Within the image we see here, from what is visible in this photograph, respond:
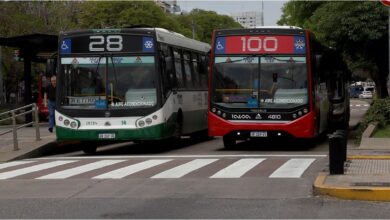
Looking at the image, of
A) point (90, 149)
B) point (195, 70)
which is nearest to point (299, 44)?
point (195, 70)

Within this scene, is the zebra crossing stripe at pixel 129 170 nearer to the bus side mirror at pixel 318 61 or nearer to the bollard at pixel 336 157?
the bollard at pixel 336 157

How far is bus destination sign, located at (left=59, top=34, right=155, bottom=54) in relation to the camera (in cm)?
1758

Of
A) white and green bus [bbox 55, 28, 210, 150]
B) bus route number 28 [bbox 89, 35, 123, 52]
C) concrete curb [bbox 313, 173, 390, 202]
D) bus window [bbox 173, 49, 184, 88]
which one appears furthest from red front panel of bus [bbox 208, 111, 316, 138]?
concrete curb [bbox 313, 173, 390, 202]

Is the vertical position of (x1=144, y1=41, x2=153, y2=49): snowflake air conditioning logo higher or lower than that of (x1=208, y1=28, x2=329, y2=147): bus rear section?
higher

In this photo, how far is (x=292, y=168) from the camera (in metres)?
13.6

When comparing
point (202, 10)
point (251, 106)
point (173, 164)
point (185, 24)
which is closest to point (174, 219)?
point (173, 164)

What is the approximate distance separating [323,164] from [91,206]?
243 inches

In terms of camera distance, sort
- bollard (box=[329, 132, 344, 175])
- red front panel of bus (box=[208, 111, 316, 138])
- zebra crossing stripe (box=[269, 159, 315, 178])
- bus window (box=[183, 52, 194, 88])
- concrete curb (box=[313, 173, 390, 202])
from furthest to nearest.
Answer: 1. bus window (box=[183, 52, 194, 88])
2. red front panel of bus (box=[208, 111, 316, 138])
3. zebra crossing stripe (box=[269, 159, 315, 178])
4. bollard (box=[329, 132, 344, 175])
5. concrete curb (box=[313, 173, 390, 202])

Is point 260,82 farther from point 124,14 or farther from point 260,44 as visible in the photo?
point 124,14

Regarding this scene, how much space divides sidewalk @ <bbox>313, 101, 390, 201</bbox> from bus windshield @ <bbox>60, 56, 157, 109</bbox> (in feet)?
18.5

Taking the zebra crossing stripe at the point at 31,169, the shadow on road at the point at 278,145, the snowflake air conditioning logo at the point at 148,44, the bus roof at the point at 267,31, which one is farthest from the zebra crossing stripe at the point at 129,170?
the bus roof at the point at 267,31

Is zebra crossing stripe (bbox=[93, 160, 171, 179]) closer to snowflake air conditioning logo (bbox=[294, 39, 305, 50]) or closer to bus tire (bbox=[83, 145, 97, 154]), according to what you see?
bus tire (bbox=[83, 145, 97, 154])

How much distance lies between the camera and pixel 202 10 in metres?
116

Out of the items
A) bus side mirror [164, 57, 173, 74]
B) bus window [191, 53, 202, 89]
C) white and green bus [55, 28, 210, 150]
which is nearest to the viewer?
A: white and green bus [55, 28, 210, 150]
